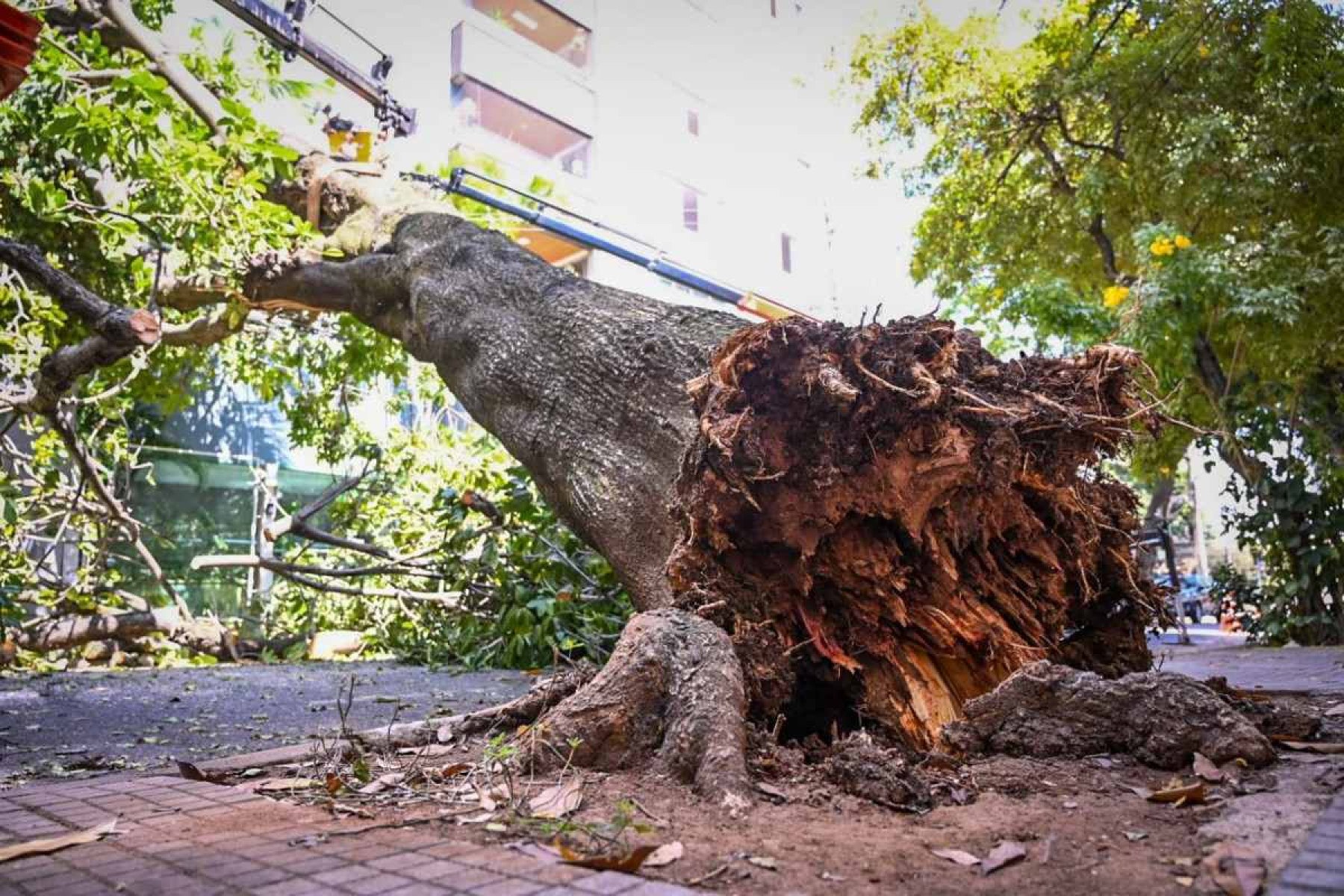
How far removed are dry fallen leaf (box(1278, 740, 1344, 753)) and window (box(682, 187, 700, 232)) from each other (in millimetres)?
20457

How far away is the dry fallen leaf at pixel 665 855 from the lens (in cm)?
176

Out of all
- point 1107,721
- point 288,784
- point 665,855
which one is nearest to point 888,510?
point 1107,721

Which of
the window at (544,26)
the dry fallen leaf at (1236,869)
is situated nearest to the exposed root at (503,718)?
the dry fallen leaf at (1236,869)

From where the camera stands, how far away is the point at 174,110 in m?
5.85

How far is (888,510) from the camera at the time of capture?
3.01 meters

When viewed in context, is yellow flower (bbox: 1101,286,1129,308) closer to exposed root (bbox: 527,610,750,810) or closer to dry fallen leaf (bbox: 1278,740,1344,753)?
dry fallen leaf (bbox: 1278,740,1344,753)

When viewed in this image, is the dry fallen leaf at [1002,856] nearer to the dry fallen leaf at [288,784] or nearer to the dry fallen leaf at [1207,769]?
the dry fallen leaf at [1207,769]

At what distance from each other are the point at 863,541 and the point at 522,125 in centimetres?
1863

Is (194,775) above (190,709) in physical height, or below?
above

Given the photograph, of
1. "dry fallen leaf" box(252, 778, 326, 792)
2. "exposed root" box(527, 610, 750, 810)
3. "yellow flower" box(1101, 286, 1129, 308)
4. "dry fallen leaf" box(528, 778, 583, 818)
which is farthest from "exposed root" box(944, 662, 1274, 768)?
"yellow flower" box(1101, 286, 1129, 308)

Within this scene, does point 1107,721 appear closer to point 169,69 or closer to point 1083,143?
point 169,69

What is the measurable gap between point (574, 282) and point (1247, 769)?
3625 millimetres

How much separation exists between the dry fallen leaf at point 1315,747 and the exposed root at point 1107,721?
0.25 m

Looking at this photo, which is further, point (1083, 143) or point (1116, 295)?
point (1083, 143)
